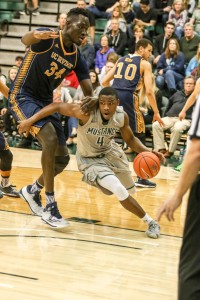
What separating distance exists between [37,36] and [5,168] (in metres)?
1.97

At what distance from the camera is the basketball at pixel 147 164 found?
7.20 m

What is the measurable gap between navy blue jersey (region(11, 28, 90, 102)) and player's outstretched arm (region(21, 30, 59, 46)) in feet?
0.43

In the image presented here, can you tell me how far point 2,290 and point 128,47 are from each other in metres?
10.0

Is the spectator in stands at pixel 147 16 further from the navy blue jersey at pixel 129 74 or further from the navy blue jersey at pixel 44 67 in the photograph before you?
the navy blue jersey at pixel 44 67

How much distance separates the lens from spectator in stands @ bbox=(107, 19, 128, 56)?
45.8 feet

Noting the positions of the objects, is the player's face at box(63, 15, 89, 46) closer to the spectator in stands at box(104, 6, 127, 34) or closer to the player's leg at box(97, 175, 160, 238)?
the player's leg at box(97, 175, 160, 238)

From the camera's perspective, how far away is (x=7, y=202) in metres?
7.56

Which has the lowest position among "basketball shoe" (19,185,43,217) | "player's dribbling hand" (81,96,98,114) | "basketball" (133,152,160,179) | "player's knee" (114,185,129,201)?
"basketball shoe" (19,185,43,217)

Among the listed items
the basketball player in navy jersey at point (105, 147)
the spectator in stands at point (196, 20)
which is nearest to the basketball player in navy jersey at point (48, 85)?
the basketball player in navy jersey at point (105, 147)

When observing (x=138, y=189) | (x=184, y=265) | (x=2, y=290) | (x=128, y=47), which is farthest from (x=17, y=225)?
(x=128, y=47)

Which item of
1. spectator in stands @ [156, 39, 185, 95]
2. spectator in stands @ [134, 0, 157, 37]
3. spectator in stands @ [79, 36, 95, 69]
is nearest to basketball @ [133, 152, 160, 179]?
spectator in stands @ [156, 39, 185, 95]

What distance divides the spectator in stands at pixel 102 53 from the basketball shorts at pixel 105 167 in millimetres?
6981

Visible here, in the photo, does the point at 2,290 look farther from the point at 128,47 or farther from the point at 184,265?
the point at 128,47

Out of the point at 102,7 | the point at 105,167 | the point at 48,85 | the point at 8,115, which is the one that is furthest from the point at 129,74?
the point at 102,7
